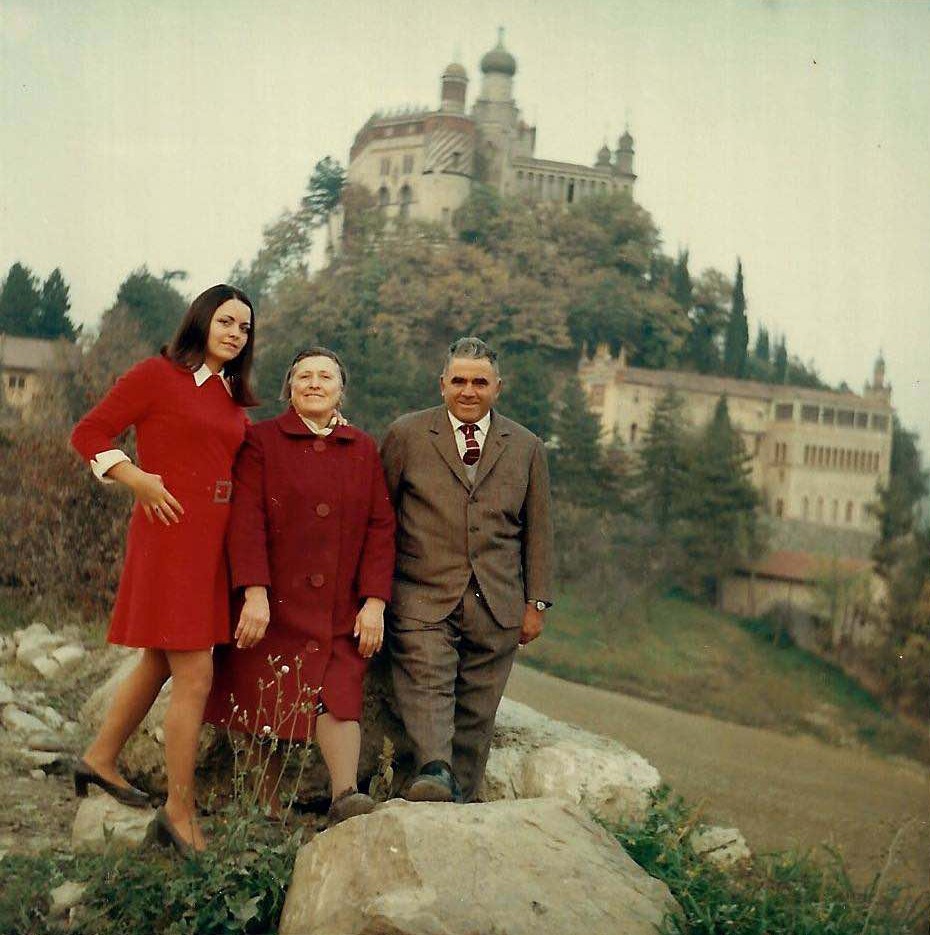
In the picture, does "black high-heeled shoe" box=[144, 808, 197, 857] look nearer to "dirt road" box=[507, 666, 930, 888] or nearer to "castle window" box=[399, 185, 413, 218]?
"dirt road" box=[507, 666, 930, 888]

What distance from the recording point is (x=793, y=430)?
167 feet

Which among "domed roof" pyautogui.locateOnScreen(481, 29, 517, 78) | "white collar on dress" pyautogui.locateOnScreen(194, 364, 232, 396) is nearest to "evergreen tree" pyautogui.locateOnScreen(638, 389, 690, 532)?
"domed roof" pyautogui.locateOnScreen(481, 29, 517, 78)

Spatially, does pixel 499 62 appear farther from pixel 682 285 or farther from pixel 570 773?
pixel 570 773

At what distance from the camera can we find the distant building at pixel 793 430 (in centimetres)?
4709

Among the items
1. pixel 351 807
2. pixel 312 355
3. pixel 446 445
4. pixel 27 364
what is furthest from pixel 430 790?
pixel 27 364

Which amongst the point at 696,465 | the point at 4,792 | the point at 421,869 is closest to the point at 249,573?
the point at 421,869

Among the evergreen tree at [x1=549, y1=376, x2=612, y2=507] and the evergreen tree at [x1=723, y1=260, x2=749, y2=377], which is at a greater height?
the evergreen tree at [x1=723, y1=260, x2=749, y2=377]

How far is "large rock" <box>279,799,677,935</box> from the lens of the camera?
304 cm

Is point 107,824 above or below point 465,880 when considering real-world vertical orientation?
below

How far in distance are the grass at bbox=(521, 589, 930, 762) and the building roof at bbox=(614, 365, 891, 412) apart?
14.8 m

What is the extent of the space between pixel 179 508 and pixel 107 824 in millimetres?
1114

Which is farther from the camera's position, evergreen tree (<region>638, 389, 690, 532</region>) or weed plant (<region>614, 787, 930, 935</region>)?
evergreen tree (<region>638, 389, 690, 532</region>)

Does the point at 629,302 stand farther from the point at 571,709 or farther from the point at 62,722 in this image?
the point at 62,722

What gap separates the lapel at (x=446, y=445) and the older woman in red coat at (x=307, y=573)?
316 mm
